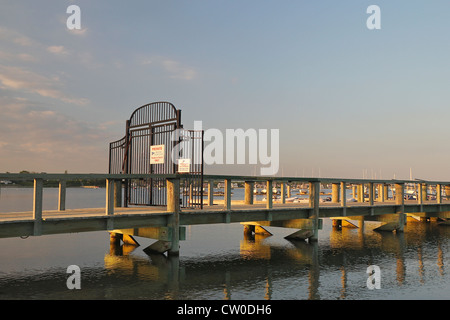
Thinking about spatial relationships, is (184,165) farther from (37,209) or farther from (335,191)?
(335,191)

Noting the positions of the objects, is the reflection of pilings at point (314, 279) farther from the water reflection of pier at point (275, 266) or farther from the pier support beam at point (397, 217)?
the pier support beam at point (397, 217)

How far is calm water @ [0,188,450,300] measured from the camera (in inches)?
668

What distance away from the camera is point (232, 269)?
22.0 metres

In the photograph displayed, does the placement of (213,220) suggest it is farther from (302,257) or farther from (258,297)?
(258,297)

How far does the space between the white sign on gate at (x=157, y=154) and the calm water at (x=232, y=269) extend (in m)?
5.74

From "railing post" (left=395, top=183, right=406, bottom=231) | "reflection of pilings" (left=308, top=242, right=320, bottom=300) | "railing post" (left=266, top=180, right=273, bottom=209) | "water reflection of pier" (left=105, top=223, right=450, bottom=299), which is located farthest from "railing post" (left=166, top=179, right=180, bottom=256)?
"railing post" (left=395, top=183, right=406, bottom=231)

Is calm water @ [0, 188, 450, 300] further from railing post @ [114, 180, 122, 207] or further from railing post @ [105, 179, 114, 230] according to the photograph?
railing post @ [114, 180, 122, 207]

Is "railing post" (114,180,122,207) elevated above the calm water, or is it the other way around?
"railing post" (114,180,122,207)

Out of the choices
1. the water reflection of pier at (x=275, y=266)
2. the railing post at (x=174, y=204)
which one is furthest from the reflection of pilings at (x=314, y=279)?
the railing post at (x=174, y=204)

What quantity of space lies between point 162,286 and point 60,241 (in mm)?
18517

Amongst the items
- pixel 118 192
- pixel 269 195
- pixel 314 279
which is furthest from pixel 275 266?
pixel 118 192

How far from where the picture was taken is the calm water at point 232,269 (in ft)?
55.7

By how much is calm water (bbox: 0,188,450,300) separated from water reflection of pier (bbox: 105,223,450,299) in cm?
4

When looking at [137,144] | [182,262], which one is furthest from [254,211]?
[137,144]
